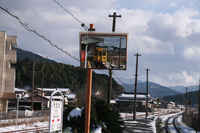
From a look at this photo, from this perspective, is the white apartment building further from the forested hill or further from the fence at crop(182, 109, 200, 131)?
the forested hill

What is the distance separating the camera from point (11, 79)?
154ft

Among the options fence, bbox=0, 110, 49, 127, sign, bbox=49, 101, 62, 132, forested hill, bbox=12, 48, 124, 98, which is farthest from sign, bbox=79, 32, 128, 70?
forested hill, bbox=12, 48, 124, 98

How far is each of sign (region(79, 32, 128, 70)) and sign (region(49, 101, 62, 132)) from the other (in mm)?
2369

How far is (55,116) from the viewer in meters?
10.9

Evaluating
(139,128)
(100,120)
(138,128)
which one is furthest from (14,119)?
(100,120)

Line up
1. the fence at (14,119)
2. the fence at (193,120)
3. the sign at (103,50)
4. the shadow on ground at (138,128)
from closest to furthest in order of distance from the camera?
the sign at (103,50) → the shadow on ground at (138,128) → the fence at (14,119) → the fence at (193,120)

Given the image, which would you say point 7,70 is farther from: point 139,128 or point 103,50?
point 103,50

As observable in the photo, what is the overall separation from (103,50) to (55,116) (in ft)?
12.4

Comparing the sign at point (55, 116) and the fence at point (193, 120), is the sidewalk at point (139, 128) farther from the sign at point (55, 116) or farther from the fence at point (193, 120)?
the sign at point (55, 116)

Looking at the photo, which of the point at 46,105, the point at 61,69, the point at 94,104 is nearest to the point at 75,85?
the point at 61,69

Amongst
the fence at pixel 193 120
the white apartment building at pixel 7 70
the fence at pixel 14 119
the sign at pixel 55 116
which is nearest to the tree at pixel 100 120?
the sign at pixel 55 116

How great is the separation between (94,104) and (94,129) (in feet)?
5.34

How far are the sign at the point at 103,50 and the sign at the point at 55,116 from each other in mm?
2369

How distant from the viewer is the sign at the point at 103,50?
12.4m
